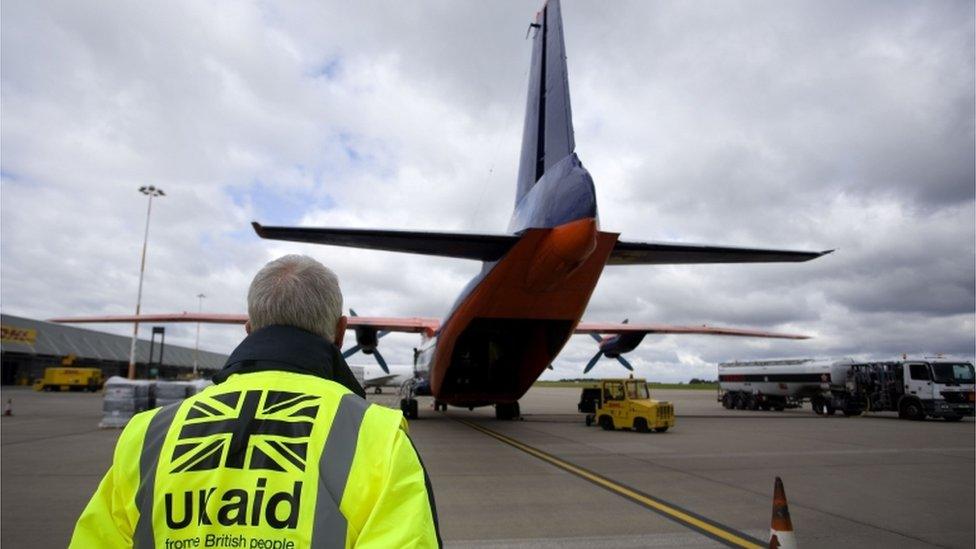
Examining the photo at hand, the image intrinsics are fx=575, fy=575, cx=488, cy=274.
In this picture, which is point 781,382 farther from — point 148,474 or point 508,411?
point 148,474

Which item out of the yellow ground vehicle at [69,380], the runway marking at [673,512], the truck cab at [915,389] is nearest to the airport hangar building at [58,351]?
the yellow ground vehicle at [69,380]

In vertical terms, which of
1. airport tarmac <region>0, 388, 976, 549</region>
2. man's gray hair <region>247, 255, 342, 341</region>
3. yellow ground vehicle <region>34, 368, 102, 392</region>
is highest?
man's gray hair <region>247, 255, 342, 341</region>

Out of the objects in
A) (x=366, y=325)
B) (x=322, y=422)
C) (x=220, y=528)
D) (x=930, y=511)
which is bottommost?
(x=930, y=511)

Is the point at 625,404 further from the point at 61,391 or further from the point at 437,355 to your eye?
the point at 61,391

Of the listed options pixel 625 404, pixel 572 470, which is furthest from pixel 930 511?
pixel 625 404

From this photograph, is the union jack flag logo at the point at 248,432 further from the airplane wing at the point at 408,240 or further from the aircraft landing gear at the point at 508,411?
the aircraft landing gear at the point at 508,411

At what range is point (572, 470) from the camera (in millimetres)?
10078

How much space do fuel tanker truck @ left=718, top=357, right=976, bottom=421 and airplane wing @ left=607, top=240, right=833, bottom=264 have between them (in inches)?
646

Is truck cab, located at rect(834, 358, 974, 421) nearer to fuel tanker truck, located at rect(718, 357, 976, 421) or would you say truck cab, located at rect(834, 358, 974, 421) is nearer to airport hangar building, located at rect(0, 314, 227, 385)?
fuel tanker truck, located at rect(718, 357, 976, 421)

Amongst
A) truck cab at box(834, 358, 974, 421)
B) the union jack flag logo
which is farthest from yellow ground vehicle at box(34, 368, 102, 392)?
the union jack flag logo

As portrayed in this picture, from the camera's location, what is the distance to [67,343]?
54.3 meters

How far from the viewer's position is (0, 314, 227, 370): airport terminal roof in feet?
149

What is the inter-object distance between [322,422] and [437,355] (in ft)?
58.3

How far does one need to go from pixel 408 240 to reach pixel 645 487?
20.3ft
